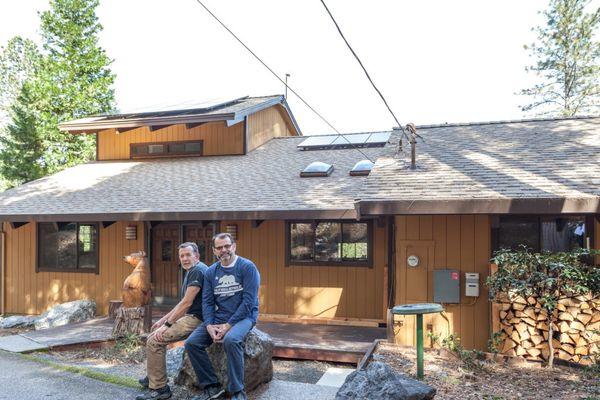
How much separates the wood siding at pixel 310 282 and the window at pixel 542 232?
2271 mm

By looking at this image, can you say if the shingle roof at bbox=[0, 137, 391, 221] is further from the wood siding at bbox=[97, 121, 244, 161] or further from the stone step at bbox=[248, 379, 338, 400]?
the stone step at bbox=[248, 379, 338, 400]

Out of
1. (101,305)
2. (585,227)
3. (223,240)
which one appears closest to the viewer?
(223,240)

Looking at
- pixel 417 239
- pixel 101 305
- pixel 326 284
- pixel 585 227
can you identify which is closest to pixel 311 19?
pixel 417 239

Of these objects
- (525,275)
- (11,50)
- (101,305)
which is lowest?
(101,305)

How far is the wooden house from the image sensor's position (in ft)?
20.7

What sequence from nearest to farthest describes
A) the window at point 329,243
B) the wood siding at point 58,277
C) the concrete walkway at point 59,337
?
1. the concrete walkway at point 59,337
2. the window at point 329,243
3. the wood siding at point 58,277

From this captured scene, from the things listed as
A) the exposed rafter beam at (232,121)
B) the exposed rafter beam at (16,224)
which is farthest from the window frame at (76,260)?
the exposed rafter beam at (232,121)

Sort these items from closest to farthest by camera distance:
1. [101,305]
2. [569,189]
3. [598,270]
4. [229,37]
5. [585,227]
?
[229,37] → [598,270] → [569,189] → [585,227] → [101,305]

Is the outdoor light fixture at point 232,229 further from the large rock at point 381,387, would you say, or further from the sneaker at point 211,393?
the large rock at point 381,387

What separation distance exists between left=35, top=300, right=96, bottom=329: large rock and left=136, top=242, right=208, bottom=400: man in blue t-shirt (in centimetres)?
547

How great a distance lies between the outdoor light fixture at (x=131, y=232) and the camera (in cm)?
970

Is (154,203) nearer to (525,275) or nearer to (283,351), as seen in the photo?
(283,351)

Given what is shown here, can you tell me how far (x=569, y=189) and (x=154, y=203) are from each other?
7.18 metres

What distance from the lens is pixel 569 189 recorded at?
19.3 ft
